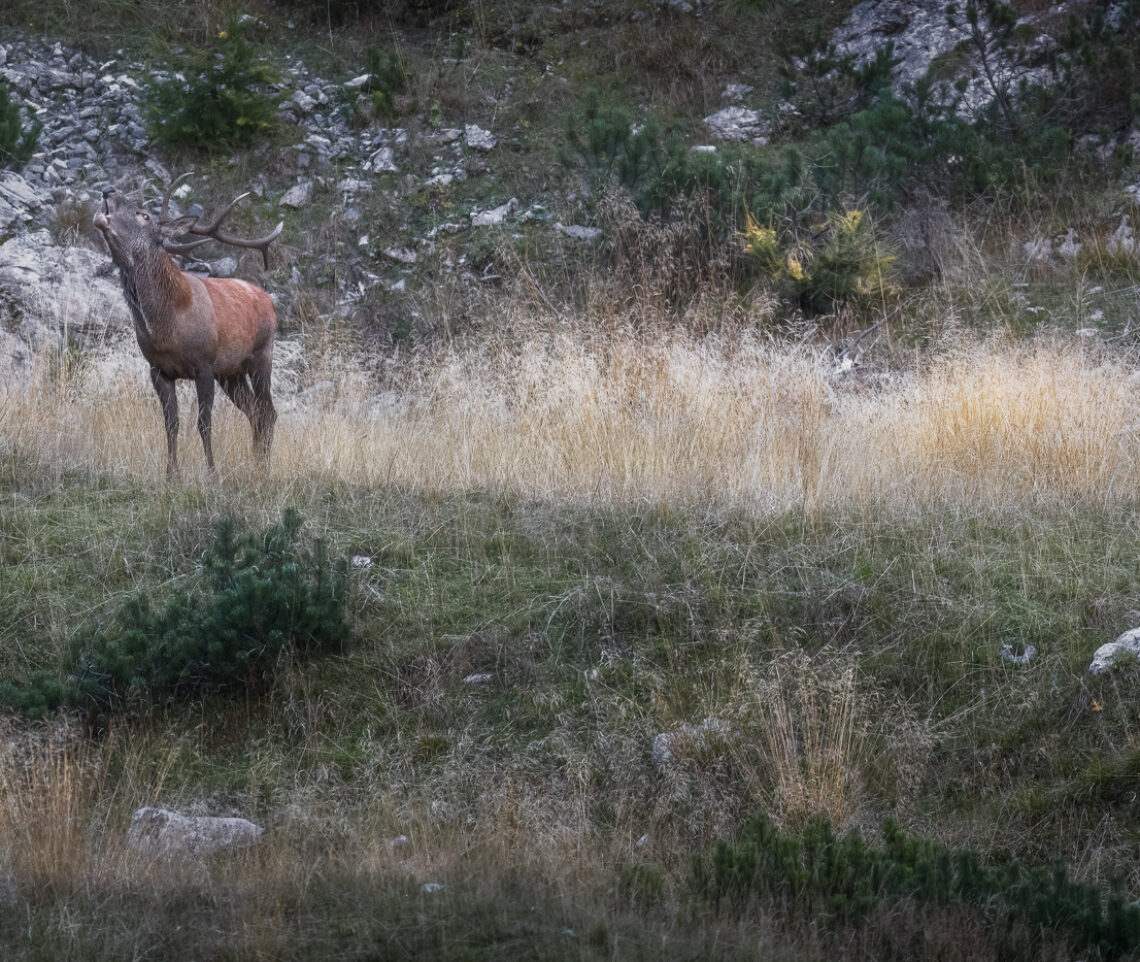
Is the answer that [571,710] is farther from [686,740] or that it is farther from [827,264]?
[827,264]

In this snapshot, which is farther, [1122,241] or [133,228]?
[1122,241]

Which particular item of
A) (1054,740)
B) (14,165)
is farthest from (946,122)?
(14,165)

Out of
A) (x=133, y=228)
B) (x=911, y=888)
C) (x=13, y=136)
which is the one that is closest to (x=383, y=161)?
(x=13, y=136)

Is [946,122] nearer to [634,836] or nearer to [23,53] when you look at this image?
[634,836]

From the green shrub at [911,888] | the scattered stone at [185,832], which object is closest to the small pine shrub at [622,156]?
the scattered stone at [185,832]

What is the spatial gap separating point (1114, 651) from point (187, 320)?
5.44 metres

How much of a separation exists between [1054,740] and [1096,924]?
1.50 m

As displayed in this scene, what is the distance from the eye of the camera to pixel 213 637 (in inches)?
214

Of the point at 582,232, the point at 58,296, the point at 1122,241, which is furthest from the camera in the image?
the point at 582,232

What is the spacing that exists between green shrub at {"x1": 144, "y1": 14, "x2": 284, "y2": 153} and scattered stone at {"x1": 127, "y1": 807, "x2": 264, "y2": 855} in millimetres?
11831

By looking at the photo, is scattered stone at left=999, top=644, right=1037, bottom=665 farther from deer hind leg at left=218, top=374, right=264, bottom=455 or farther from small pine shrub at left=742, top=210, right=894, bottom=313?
small pine shrub at left=742, top=210, right=894, bottom=313

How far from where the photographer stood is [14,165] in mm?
14391

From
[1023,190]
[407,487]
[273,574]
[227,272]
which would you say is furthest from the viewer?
[227,272]

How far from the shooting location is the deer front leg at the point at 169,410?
302 inches
